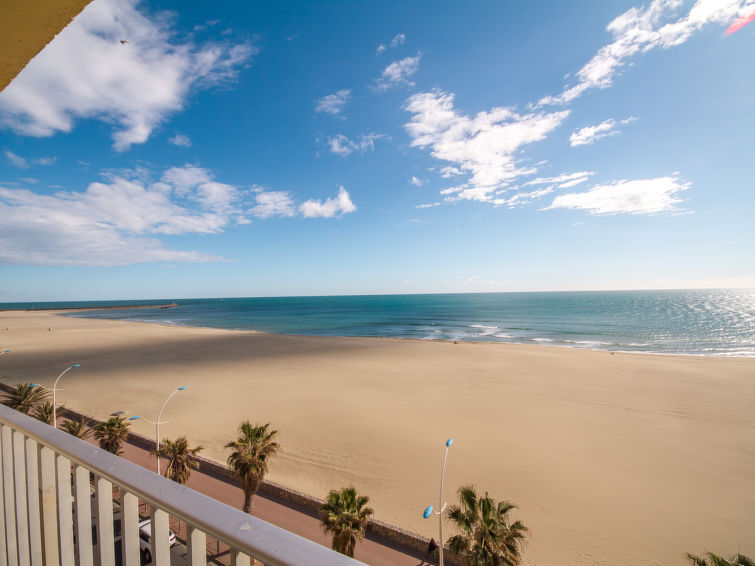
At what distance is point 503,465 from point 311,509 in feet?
29.9

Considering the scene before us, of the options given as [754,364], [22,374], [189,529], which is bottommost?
[754,364]

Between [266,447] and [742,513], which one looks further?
[742,513]

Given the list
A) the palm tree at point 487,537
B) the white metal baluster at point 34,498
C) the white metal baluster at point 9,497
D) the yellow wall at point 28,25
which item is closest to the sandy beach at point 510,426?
the palm tree at point 487,537

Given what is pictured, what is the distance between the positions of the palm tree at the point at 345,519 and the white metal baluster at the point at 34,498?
8.86m

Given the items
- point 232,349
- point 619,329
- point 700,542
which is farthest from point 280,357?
point 619,329

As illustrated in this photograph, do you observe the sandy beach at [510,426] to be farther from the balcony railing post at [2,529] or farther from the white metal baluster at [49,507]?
the white metal baluster at [49,507]

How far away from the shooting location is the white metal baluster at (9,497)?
7.49 ft

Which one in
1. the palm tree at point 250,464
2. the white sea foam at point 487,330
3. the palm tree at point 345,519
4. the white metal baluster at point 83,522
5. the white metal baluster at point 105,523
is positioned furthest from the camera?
the white sea foam at point 487,330

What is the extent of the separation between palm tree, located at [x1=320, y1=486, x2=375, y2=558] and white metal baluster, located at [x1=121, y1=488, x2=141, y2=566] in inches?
364

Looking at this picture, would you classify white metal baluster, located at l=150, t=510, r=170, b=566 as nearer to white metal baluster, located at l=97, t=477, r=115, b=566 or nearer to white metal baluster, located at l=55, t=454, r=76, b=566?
white metal baluster, located at l=97, t=477, r=115, b=566

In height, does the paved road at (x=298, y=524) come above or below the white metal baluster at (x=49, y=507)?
below

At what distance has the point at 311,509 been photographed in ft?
42.5

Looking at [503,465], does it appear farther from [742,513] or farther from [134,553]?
[134,553]

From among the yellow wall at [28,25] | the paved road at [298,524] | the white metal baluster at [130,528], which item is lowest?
the paved road at [298,524]
